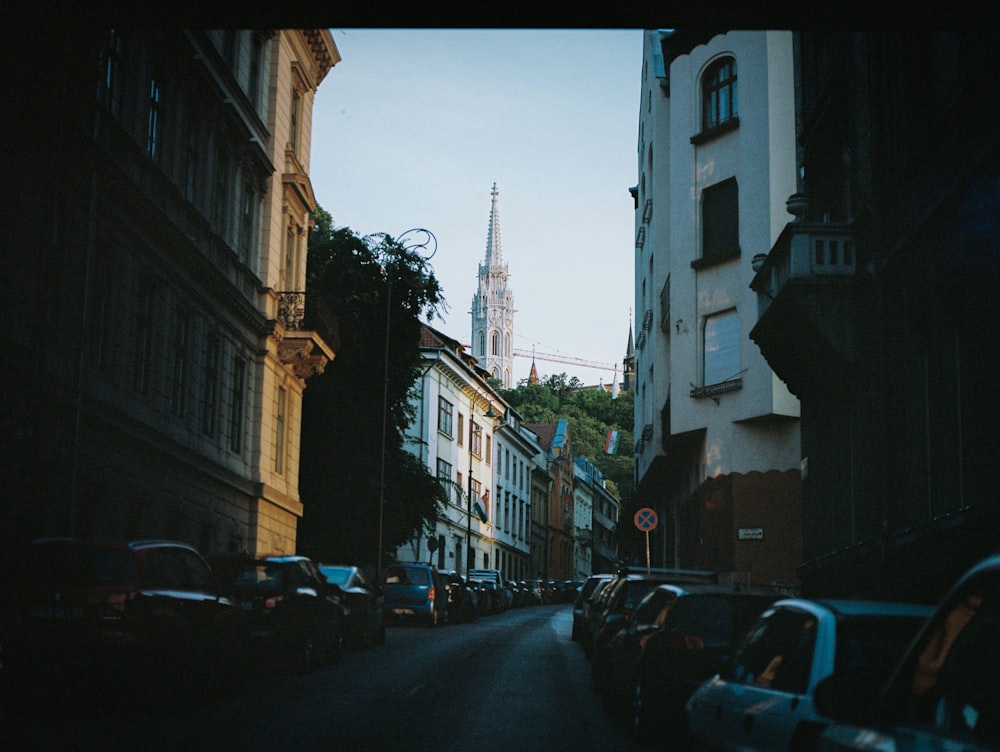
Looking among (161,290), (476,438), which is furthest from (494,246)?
(161,290)

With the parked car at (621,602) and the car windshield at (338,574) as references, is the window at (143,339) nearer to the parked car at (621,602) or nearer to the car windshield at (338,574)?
the car windshield at (338,574)

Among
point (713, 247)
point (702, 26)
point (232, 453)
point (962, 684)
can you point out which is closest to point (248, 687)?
point (702, 26)

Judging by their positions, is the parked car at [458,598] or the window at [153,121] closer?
the window at [153,121]

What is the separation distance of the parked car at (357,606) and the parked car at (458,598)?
1315cm

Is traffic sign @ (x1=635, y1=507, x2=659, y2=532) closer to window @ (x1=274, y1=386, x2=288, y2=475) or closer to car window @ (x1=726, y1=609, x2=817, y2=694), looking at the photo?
window @ (x1=274, y1=386, x2=288, y2=475)

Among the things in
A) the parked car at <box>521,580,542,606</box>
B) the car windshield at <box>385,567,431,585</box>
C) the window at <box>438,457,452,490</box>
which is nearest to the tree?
the car windshield at <box>385,567,431,585</box>

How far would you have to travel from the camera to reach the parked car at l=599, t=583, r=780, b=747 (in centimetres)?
1012

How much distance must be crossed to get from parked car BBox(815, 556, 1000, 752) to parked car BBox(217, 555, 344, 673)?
1284 cm

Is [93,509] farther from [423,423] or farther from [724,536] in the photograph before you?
[423,423]

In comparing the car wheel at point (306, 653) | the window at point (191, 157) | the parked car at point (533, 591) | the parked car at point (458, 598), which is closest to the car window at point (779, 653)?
the car wheel at point (306, 653)

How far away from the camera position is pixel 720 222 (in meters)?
32.0

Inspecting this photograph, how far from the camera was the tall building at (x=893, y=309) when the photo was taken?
13.1m

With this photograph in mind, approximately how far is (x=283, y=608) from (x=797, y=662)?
1167 cm

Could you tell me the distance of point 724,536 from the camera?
29.5 meters
